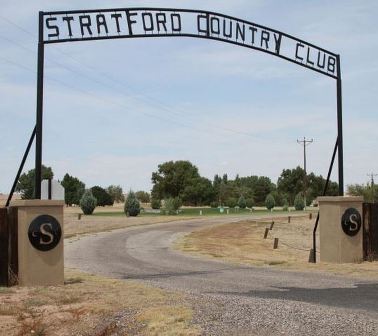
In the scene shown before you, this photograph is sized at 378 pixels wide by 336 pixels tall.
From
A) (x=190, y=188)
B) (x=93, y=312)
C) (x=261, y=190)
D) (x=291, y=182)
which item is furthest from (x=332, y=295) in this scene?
(x=261, y=190)

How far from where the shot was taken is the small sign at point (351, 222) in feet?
57.8

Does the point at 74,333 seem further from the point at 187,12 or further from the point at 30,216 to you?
the point at 187,12

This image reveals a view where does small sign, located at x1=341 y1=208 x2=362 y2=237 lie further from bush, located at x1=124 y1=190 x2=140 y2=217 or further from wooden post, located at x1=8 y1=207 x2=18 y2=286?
bush, located at x1=124 y1=190 x2=140 y2=217

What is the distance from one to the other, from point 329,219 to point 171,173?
369 ft

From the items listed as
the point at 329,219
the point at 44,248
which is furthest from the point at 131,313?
the point at 329,219

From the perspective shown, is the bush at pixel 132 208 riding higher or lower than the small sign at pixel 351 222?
lower

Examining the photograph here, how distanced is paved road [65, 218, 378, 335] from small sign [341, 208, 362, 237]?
3013mm

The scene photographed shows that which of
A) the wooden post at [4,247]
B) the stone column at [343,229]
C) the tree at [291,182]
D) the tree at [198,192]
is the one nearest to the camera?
the wooden post at [4,247]

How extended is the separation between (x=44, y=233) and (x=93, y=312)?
3580 mm

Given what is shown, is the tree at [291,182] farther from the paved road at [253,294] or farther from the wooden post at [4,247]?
the wooden post at [4,247]

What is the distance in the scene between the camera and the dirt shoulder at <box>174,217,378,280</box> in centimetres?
1675

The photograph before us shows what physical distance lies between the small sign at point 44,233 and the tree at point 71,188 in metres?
120

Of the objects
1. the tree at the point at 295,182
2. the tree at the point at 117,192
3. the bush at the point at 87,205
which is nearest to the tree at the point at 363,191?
the bush at the point at 87,205

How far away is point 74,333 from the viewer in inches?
338
